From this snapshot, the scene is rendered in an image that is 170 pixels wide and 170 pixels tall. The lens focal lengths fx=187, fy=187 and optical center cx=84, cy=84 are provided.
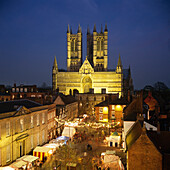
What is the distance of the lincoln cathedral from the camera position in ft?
295

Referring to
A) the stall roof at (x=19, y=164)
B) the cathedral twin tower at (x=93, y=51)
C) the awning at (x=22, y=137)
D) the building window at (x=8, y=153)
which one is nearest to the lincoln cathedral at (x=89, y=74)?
the cathedral twin tower at (x=93, y=51)

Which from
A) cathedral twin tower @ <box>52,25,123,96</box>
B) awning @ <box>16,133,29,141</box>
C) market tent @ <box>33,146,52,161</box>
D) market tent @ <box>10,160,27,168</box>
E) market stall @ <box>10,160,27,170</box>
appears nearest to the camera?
market stall @ <box>10,160,27,170</box>

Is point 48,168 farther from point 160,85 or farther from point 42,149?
point 160,85

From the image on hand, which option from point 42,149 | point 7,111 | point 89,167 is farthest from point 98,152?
point 7,111

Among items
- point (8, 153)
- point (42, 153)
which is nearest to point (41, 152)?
point (42, 153)

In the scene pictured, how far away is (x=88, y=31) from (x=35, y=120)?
95488mm

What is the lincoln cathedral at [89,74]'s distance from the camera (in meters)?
90.0

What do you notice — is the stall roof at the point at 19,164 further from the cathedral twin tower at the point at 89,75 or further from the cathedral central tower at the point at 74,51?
the cathedral central tower at the point at 74,51

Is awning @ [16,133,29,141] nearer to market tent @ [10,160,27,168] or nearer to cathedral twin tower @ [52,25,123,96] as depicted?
market tent @ [10,160,27,168]

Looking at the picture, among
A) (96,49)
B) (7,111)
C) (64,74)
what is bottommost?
(7,111)

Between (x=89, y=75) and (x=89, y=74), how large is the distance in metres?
0.49

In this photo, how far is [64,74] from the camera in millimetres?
93312

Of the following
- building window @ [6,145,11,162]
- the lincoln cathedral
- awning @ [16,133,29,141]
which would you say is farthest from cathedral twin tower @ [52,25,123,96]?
building window @ [6,145,11,162]

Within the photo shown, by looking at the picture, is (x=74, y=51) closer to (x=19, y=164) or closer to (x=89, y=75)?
(x=89, y=75)
